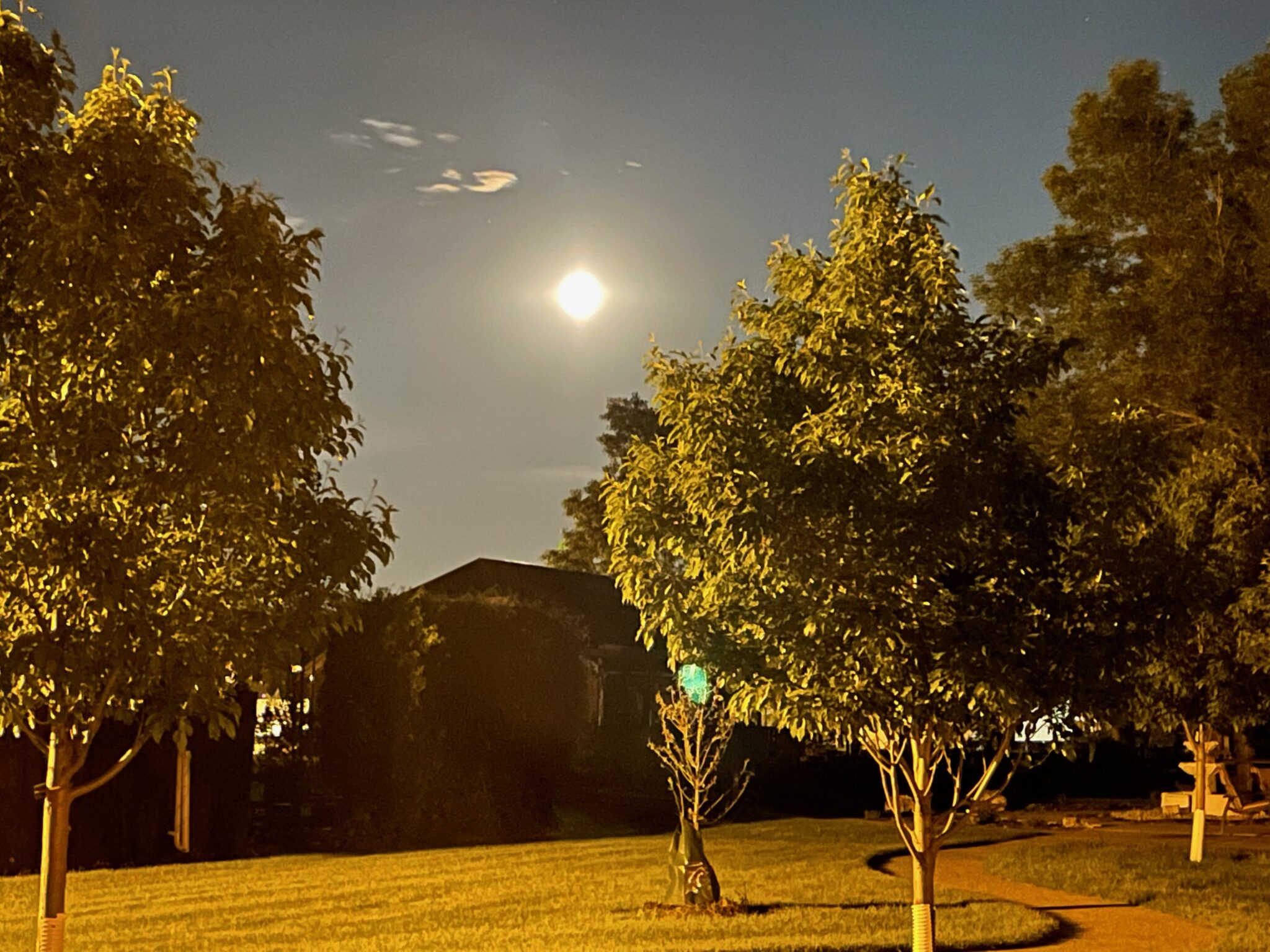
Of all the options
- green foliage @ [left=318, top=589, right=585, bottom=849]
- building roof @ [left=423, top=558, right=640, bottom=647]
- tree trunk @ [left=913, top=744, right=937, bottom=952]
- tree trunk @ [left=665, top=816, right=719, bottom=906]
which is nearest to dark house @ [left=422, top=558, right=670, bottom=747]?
building roof @ [left=423, top=558, right=640, bottom=647]

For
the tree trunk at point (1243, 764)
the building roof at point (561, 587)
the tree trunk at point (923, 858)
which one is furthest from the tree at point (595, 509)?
the tree trunk at point (923, 858)

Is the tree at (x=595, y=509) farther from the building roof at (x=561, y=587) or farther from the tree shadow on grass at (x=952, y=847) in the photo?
the tree shadow on grass at (x=952, y=847)

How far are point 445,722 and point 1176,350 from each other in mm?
16570

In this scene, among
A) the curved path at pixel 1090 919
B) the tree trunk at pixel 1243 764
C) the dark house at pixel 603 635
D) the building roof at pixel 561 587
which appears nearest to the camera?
the curved path at pixel 1090 919

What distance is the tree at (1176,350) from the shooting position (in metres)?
11.3

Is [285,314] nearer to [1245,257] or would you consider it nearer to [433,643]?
[433,643]

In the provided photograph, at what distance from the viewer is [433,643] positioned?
24891 mm

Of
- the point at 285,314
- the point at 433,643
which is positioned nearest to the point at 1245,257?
the point at 433,643

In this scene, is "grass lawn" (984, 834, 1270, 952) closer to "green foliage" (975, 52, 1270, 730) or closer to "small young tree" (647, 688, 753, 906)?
"green foliage" (975, 52, 1270, 730)

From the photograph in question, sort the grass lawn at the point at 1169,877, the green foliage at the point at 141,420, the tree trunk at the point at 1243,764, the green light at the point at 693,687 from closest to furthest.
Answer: the green foliage at the point at 141,420
the grass lawn at the point at 1169,877
the green light at the point at 693,687
the tree trunk at the point at 1243,764

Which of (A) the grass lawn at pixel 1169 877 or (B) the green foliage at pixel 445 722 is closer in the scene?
(A) the grass lawn at pixel 1169 877

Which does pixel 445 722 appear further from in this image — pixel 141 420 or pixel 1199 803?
pixel 141 420

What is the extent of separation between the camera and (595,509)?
7069 cm

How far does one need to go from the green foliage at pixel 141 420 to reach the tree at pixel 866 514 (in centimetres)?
271
